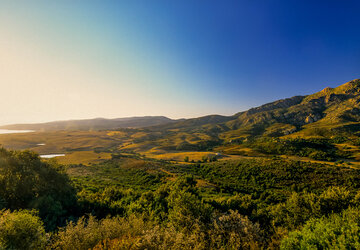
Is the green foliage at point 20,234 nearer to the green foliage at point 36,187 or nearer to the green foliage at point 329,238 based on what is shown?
the green foliage at point 36,187

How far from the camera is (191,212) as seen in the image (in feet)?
42.7

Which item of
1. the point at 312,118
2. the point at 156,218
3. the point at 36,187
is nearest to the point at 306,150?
the point at 156,218

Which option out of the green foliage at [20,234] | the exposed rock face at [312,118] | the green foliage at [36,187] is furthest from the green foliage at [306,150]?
the exposed rock face at [312,118]

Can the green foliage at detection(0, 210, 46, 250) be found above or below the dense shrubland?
above

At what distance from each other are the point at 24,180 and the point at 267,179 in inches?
2151

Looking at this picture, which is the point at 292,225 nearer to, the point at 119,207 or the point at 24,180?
the point at 119,207

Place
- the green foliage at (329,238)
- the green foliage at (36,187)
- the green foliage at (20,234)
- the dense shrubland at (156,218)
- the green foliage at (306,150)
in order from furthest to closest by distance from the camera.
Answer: the green foliage at (306,150)
the green foliage at (36,187)
the dense shrubland at (156,218)
the green foliage at (20,234)
the green foliage at (329,238)

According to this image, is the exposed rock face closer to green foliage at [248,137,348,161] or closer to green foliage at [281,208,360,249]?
green foliage at [248,137,348,161]

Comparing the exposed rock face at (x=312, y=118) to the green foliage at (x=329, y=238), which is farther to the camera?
the exposed rock face at (x=312, y=118)

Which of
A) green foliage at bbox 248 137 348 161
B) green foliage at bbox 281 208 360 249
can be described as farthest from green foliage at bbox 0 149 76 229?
green foliage at bbox 248 137 348 161

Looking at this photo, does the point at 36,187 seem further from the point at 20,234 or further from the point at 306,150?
the point at 306,150

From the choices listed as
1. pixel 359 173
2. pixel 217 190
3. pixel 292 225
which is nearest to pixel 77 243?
pixel 292 225

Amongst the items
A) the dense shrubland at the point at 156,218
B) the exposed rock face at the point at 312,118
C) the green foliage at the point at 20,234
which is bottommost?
the dense shrubland at the point at 156,218

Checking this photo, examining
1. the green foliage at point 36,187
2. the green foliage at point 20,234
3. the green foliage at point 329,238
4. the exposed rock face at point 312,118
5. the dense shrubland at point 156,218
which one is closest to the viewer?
the green foliage at point 329,238
